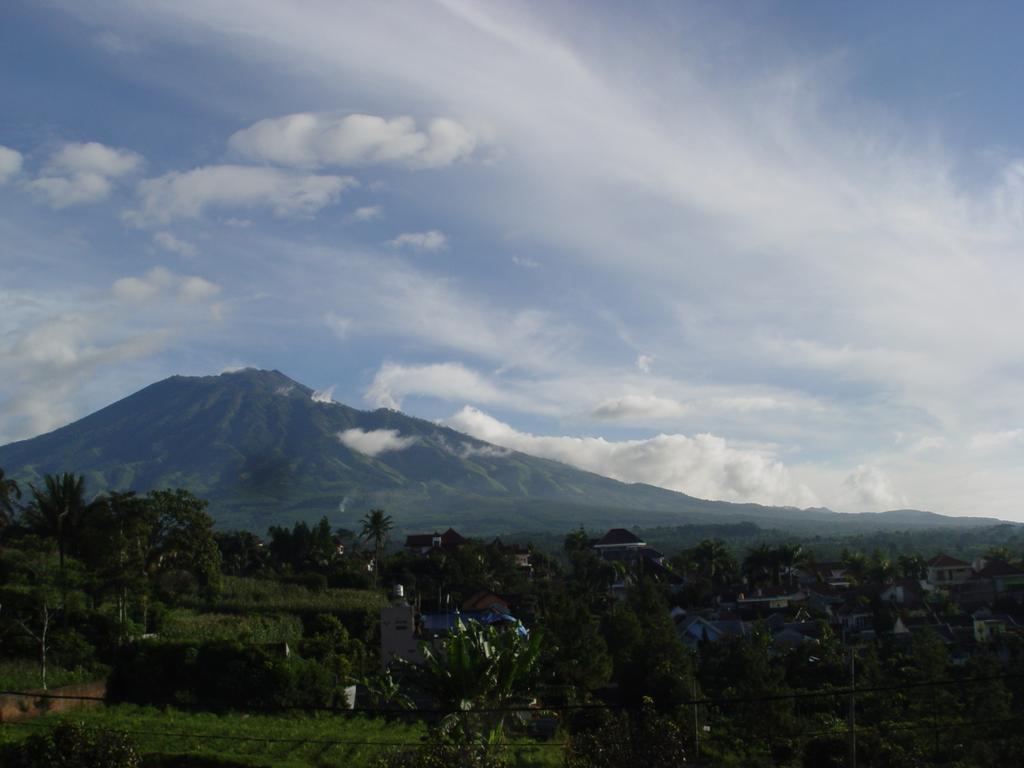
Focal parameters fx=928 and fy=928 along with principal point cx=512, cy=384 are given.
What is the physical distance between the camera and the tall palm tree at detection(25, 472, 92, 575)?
33.8 metres

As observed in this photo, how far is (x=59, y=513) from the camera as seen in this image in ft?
111

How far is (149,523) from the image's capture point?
120 feet

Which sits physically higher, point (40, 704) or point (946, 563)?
point (946, 563)

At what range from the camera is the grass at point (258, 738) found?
1994 cm

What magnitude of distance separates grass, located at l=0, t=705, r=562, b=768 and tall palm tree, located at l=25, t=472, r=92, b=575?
10.7m

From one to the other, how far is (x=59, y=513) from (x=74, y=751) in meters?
20.8

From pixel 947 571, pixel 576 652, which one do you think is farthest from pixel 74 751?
pixel 947 571

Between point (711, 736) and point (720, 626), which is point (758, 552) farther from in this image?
point (711, 736)

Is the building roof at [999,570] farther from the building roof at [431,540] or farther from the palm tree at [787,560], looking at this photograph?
the building roof at [431,540]

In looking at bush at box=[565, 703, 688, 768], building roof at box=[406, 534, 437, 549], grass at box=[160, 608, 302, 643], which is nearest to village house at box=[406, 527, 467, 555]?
building roof at box=[406, 534, 437, 549]

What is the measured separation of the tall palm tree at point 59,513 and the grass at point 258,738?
10.7 meters

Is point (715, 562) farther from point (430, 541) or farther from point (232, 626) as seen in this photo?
point (232, 626)

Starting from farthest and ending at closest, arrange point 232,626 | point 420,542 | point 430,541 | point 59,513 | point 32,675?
point 420,542, point 430,541, point 232,626, point 59,513, point 32,675

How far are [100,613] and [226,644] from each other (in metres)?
5.37
